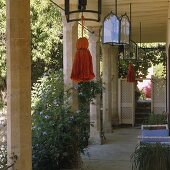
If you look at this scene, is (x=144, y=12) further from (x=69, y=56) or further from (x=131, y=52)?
(x=69, y=56)

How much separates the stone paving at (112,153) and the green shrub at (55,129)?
628mm

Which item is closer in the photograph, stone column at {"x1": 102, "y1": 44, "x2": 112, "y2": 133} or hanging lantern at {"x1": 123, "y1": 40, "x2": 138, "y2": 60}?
hanging lantern at {"x1": 123, "y1": 40, "x2": 138, "y2": 60}

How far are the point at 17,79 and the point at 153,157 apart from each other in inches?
84.1

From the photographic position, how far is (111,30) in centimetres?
615

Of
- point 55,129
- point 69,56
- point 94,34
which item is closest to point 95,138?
point 94,34

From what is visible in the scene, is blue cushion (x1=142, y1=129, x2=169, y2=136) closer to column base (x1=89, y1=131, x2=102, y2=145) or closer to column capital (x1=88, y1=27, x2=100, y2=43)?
column base (x1=89, y1=131, x2=102, y2=145)

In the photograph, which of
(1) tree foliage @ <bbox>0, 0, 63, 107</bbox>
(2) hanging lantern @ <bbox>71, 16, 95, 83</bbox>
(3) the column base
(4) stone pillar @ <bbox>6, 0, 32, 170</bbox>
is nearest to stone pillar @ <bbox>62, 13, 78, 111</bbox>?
(2) hanging lantern @ <bbox>71, 16, 95, 83</bbox>

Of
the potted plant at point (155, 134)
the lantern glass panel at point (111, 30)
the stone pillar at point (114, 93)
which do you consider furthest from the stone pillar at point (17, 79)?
the stone pillar at point (114, 93)

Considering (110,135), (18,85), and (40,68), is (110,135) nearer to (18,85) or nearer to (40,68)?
(40,68)

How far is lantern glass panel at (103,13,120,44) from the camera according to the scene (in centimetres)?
612

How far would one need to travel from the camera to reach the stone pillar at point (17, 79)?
4.23 m

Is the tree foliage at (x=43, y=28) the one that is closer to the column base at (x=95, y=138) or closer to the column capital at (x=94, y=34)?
the column capital at (x=94, y=34)

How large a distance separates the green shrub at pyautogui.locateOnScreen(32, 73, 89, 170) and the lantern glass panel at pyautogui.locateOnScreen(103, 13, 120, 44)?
171 centimetres

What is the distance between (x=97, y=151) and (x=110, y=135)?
3162 mm
